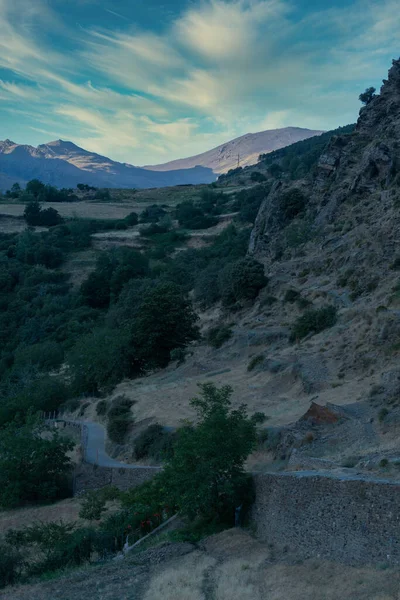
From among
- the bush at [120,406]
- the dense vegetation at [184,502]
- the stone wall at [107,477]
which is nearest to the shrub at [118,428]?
the bush at [120,406]

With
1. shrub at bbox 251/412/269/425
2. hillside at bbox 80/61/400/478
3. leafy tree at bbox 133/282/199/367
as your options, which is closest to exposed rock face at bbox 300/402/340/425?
hillside at bbox 80/61/400/478

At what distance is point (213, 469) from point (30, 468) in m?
11.7

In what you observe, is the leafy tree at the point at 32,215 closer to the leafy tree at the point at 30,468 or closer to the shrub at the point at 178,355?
the shrub at the point at 178,355

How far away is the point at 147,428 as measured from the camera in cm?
2398

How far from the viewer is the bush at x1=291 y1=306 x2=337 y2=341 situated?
88.7ft

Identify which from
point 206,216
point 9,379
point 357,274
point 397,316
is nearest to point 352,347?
point 397,316

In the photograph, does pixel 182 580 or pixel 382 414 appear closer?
pixel 182 580

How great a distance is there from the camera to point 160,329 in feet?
111

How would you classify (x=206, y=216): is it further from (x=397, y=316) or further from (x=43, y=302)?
(x=397, y=316)

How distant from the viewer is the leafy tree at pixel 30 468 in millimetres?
22797

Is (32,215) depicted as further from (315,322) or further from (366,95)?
(315,322)

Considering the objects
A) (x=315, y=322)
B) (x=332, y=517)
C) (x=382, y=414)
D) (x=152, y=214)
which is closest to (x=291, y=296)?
(x=315, y=322)

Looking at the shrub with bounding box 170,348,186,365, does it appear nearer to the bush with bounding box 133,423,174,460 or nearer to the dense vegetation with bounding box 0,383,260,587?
the bush with bounding box 133,423,174,460

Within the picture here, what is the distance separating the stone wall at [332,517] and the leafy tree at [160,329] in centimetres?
2058
